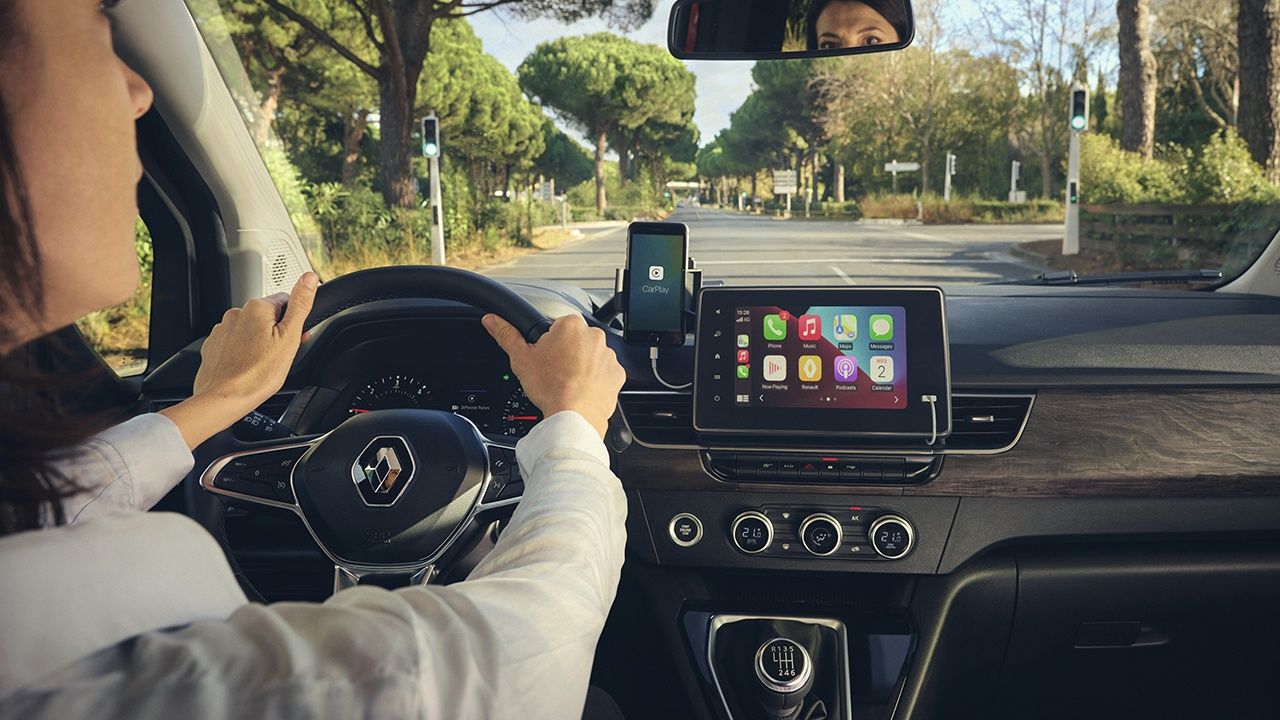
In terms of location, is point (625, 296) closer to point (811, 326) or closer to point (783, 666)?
point (811, 326)

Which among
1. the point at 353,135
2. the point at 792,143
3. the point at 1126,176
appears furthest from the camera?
the point at 792,143

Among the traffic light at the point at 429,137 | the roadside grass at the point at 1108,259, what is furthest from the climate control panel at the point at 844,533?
the traffic light at the point at 429,137

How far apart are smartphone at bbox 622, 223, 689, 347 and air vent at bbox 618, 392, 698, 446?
16 cm

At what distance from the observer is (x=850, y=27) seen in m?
2.44

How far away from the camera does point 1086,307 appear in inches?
110

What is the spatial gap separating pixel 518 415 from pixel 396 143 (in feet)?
46.2

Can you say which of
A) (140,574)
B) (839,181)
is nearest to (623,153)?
(839,181)

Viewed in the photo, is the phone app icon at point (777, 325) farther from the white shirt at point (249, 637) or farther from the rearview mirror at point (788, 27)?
the white shirt at point (249, 637)

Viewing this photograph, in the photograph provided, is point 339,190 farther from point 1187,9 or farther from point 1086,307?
point 1187,9

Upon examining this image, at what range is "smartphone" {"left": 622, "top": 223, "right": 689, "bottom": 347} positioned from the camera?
2.17m

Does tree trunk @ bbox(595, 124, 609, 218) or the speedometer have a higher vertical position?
tree trunk @ bbox(595, 124, 609, 218)

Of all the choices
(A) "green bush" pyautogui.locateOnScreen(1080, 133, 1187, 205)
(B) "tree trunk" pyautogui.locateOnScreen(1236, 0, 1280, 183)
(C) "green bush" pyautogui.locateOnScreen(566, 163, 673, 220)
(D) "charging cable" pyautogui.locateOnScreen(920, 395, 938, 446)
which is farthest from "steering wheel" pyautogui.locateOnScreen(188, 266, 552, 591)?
(C) "green bush" pyautogui.locateOnScreen(566, 163, 673, 220)

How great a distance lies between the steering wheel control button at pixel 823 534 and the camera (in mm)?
2250

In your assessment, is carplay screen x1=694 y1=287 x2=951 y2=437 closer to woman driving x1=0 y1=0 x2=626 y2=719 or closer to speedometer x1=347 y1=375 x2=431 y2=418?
speedometer x1=347 y1=375 x2=431 y2=418
